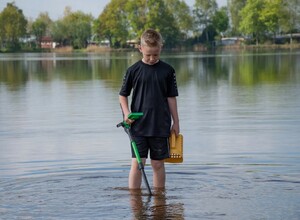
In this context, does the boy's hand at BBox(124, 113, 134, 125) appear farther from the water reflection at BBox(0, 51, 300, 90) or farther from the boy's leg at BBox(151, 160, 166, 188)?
the water reflection at BBox(0, 51, 300, 90)

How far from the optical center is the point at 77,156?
36.7 ft

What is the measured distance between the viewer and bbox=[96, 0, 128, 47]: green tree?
165 m

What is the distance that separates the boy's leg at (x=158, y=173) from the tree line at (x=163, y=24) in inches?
5719

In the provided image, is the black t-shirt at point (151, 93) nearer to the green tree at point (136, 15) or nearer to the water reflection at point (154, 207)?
the water reflection at point (154, 207)

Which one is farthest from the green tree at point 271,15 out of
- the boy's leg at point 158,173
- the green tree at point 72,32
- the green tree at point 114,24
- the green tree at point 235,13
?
the boy's leg at point 158,173

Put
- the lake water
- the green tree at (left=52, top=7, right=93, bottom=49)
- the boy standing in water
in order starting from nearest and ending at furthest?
the lake water
the boy standing in water
the green tree at (left=52, top=7, right=93, bottom=49)

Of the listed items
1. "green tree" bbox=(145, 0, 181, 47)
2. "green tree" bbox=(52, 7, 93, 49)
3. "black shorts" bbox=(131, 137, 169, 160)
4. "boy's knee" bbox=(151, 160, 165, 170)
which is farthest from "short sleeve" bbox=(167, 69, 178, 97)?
"green tree" bbox=(52, 7, 93, 49)

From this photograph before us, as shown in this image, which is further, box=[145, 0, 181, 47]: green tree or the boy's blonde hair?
box=[145, 0, 181, 47]: green tree

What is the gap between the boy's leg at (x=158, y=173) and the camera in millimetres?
8117

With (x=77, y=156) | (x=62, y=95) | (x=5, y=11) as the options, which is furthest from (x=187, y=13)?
(x=77, y=156)

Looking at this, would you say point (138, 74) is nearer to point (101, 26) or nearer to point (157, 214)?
point (157, 214)

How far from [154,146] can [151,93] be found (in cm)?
53

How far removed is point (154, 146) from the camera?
7996mm

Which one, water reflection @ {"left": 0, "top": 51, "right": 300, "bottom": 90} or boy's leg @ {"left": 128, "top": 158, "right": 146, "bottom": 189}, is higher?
boy's leg @ {"left": 128, "top": 158, "right": 146, "bottom": 189}
